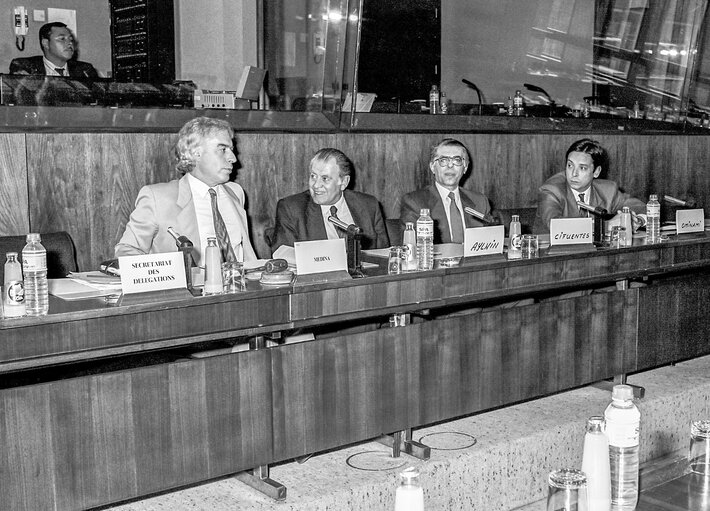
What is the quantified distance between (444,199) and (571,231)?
79 cm

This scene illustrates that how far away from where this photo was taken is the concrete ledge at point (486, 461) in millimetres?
2387

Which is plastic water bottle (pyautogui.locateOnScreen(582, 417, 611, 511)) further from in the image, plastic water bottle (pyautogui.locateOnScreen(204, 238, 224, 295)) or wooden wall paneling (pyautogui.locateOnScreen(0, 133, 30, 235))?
wooden wall paneling (pyautogui.locateOnScreen(0, 133, 30, 235))

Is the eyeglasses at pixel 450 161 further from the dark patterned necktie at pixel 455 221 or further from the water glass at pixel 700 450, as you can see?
the water glass at pixel 700 450

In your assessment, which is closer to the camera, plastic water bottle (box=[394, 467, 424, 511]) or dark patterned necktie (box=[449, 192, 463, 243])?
plastic water bottle (box=[394, 467, 424, 511])

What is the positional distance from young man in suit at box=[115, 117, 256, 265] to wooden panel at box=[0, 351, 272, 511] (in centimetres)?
83

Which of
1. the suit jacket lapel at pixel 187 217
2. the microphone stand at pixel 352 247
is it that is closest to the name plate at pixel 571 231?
the microphone stand at pixel 352 247

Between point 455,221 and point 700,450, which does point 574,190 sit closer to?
point 455,221

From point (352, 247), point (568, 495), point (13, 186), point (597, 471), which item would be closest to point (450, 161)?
point (352, 247)

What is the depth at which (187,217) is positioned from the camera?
3.16 meters

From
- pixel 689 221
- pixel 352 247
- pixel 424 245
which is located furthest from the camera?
pixel 689 221

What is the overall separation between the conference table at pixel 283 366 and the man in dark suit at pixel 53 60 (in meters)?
3.08

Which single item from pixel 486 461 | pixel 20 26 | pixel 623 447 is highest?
pixel 20 26

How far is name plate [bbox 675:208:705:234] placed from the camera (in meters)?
3.83

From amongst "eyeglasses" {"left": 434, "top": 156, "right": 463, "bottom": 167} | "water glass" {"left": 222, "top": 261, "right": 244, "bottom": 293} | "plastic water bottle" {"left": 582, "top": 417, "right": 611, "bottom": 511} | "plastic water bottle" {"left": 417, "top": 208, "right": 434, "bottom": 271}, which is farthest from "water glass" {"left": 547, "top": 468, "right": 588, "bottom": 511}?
"eyeglasses" {"left": 434, "top": 156, "right": 463, "bottom": 167}
